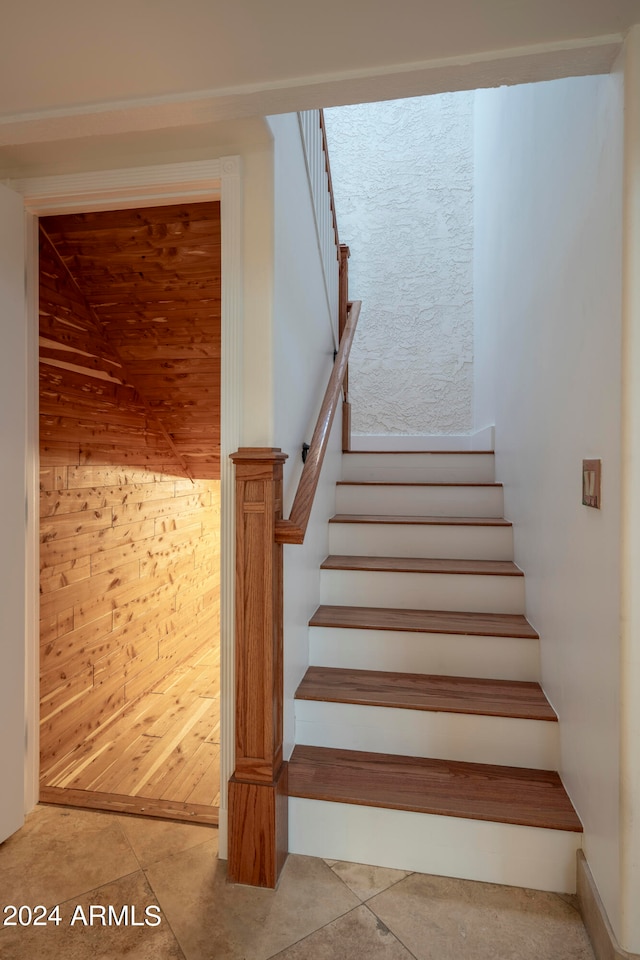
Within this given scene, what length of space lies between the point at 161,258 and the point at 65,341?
588 mm

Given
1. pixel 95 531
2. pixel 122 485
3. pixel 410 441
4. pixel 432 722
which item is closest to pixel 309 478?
pixel 432 722

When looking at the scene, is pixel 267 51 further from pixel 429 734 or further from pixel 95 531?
pixel 95 531

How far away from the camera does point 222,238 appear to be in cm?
167

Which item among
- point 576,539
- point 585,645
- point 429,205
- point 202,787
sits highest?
point 429,205

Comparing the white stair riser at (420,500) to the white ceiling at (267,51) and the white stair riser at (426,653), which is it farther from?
the white ceiling at (267,51)

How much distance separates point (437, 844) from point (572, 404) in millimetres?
1324

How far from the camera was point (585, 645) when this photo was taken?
1.44 metres

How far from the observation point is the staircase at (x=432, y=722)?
1.56 meters

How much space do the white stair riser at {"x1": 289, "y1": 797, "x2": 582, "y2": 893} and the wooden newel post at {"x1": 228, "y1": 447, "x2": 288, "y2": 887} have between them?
11cm

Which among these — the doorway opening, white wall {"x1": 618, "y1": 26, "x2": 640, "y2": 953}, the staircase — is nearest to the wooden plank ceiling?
the doorway opening

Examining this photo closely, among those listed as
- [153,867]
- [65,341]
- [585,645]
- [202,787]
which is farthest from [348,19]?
[202,787]

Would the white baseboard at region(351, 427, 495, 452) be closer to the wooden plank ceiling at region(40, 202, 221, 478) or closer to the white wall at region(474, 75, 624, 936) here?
the white wall at region(474, 75, 624, 936)

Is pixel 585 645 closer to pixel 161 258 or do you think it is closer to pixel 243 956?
pixel 243 956

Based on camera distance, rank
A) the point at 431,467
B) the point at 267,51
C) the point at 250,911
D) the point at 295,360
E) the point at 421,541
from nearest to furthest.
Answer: the point at 267,51 < the point at 250,911 < the point at 295,360 < the point at 421,541 < the point at 431,467
